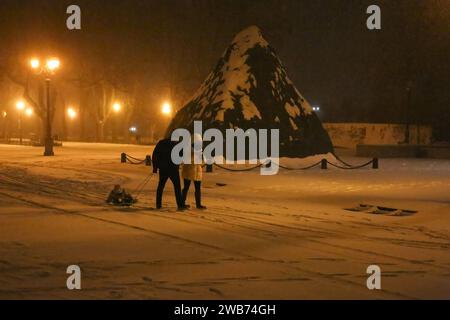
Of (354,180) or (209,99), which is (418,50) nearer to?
(209,99)

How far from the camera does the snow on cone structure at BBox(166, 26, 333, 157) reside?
29.7 m

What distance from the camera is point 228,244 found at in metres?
9.93

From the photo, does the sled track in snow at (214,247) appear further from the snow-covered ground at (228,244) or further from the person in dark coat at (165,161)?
the person in dark coat at (165,161)

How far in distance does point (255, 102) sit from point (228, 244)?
68.4 ft

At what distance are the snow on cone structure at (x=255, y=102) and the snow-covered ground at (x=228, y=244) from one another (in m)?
10.9

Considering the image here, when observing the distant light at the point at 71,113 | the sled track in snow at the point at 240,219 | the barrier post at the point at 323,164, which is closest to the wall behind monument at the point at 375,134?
the barrier post at the point at 323,164

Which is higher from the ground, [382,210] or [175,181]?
[175,181]

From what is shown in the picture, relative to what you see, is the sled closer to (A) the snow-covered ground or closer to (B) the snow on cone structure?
(A) the snow-covered ground

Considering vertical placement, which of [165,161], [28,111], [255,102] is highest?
[28,111]

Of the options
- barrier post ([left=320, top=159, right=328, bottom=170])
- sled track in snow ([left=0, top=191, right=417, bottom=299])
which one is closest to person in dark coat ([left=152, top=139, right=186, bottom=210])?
sled track in snow ([left=0, top=191, right=417, bottom=299])

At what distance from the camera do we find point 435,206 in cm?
1491

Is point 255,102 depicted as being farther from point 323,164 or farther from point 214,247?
point 214,247

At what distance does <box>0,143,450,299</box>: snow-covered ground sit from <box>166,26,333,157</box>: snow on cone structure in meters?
10.9

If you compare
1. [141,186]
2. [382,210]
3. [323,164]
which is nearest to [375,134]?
[323,164]
